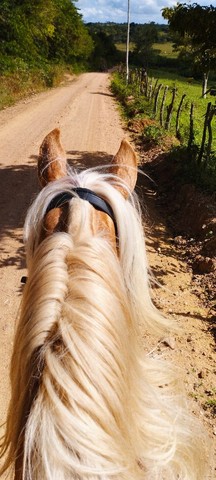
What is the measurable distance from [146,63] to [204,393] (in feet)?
195

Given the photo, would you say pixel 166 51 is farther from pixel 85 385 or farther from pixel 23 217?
pixel 85 385

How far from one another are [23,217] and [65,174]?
16.4 ft

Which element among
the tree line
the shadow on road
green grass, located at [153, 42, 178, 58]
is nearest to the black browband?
the shadow on road

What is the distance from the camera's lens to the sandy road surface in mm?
4627

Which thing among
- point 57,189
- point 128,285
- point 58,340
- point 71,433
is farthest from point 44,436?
point 57,189

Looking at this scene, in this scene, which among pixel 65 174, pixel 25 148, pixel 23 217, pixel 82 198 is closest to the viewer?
pixel 82 198

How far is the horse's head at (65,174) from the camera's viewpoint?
1395mm

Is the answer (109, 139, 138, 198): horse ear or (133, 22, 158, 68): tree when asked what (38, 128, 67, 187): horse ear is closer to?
(109, 139, 138, 198): horse ear

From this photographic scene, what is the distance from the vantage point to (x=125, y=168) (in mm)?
1789

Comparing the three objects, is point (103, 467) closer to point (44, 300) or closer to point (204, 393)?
point (44, 300)

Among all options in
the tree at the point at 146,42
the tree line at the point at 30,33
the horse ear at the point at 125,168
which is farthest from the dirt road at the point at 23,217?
the tree at the point at 146,42

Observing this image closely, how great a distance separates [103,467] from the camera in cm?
91

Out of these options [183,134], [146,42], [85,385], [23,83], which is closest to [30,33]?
[23,83]

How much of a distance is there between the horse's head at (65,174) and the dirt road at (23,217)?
0.52m
